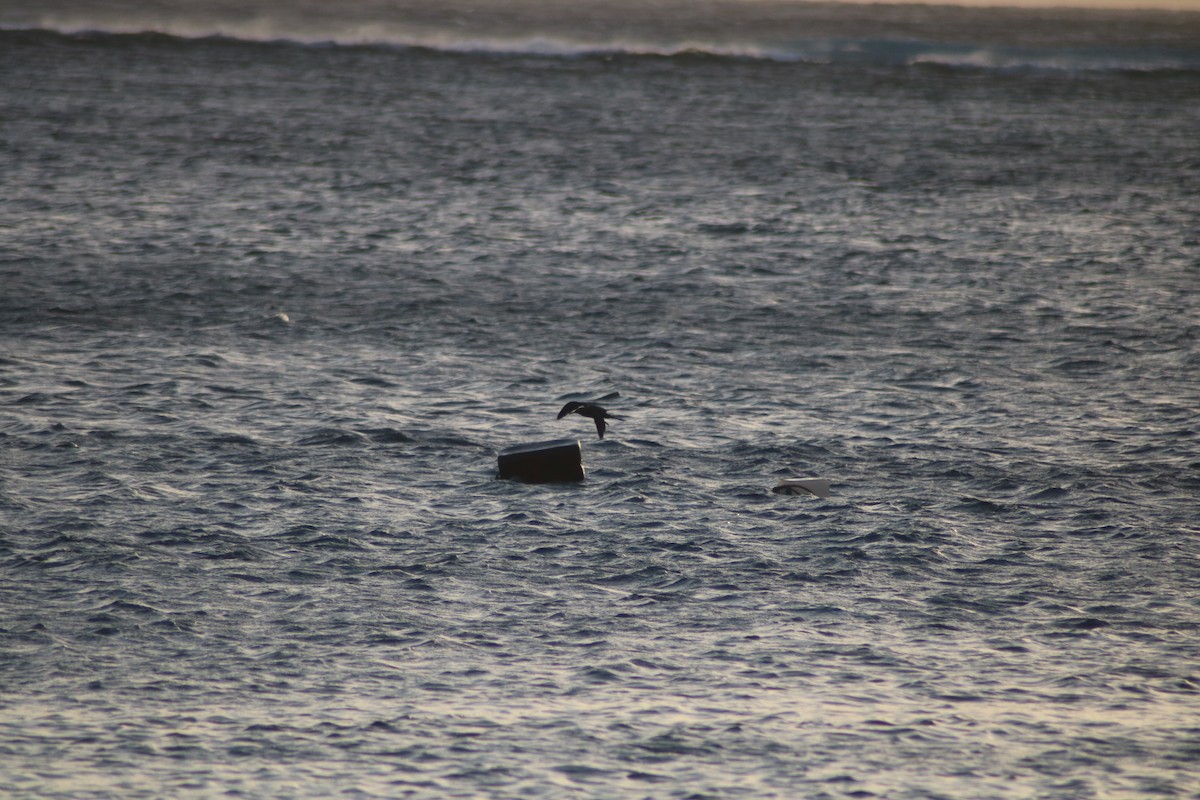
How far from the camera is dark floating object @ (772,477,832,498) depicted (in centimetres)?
1404

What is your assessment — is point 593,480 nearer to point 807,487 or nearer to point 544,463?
point 544,463

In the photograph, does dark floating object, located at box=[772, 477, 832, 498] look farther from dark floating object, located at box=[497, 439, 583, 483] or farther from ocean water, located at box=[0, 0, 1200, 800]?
dark floating object, located at box=[497, 439, 583, 483]

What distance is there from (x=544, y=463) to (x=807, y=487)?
2732mm

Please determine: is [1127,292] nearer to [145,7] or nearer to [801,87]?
[801,87]

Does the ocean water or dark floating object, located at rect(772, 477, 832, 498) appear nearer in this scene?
the ocean water

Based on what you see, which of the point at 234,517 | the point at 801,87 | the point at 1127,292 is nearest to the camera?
the point at 234,517

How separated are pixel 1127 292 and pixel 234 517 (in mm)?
16600

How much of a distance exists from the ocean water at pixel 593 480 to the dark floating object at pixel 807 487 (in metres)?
0.16

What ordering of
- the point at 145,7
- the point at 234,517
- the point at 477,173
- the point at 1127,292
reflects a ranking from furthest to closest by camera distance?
1. the point at 145,7
2. the point at 477,173
3. the point at 1127,292
4. the point at 234,517

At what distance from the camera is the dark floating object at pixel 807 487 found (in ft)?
46.1

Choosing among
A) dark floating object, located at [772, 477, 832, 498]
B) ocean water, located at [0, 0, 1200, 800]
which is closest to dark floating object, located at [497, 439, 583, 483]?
ocean water, located at [0, 0, 1200, 800]

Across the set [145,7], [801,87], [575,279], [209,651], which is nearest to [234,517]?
[209,651]

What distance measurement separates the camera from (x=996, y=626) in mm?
11227

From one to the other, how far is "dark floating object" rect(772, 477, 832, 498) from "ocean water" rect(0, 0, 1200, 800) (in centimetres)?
16
